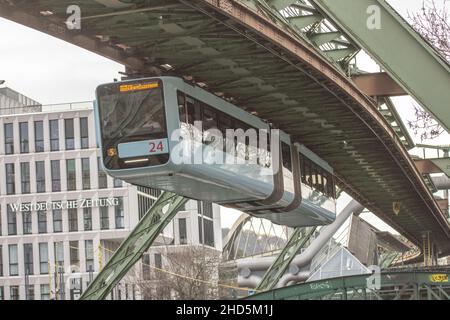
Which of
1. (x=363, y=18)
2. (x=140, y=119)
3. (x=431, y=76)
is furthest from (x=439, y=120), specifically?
(x=140, y=119)

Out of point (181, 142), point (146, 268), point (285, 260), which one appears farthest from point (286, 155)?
point (146, 268)

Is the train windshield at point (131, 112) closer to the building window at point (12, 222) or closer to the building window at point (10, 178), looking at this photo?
the building window at point (12, 222)

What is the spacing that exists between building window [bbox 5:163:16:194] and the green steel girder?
6296 cm

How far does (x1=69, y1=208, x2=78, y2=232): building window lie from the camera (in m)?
92.1

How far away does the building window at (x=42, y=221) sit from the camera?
305ft

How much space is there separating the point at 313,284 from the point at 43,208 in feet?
207

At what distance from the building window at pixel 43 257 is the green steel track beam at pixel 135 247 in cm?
5747

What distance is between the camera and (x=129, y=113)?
2283 centimetres

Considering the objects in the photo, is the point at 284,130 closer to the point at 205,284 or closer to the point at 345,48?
the point at 345,48

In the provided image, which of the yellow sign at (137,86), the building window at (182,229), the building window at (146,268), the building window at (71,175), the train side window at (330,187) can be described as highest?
the building window at (71,175)

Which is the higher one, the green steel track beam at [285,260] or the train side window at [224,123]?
the train side window at [224,123]

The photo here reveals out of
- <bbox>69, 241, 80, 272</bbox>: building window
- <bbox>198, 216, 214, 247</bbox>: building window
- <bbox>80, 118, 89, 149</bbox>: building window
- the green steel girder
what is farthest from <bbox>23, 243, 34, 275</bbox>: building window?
the green steel girder

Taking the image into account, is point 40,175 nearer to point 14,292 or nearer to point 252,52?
point 14,292

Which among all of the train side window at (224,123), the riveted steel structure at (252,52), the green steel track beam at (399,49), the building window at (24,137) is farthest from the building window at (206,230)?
the green steel track beam at (399,49)
